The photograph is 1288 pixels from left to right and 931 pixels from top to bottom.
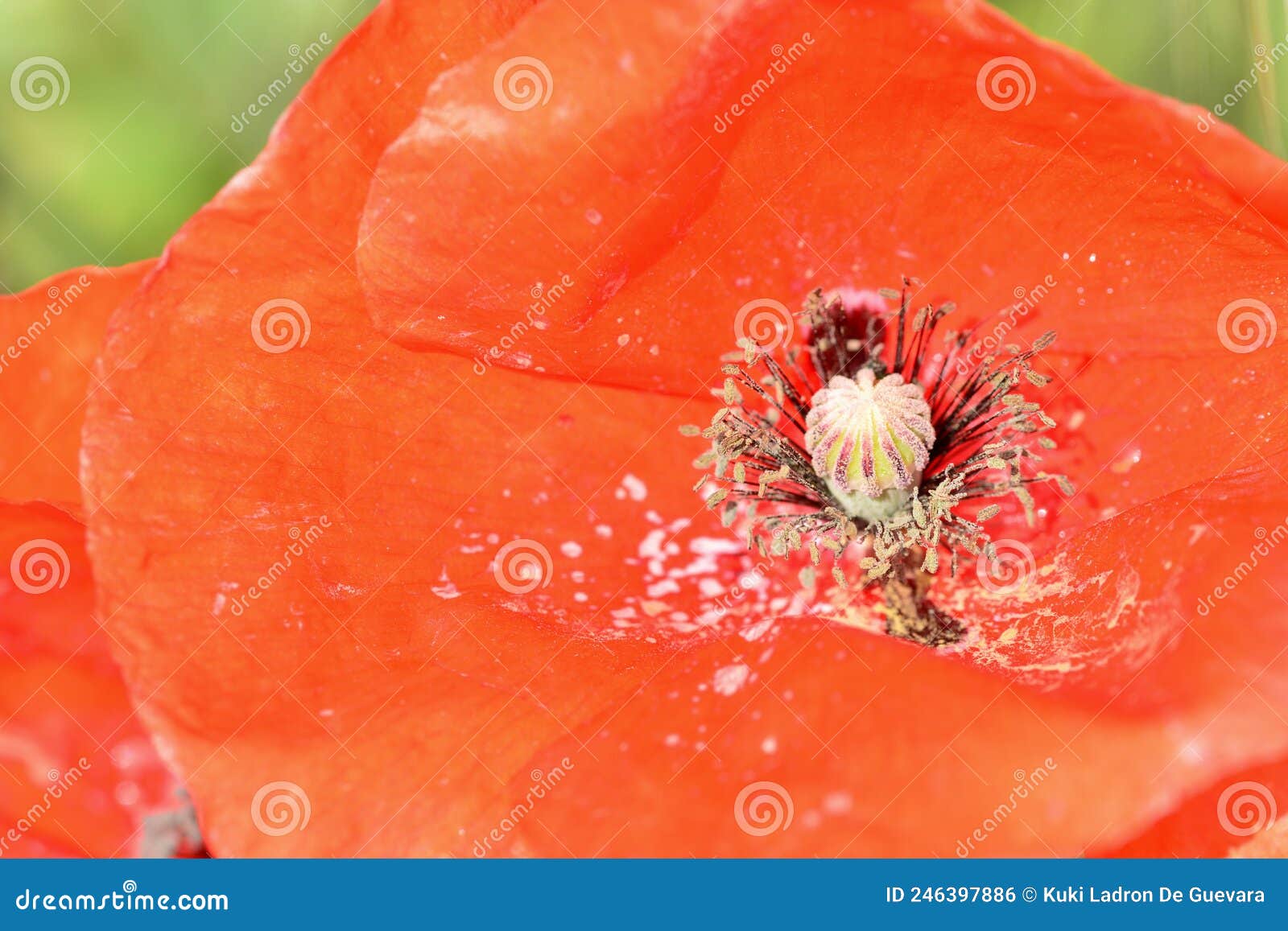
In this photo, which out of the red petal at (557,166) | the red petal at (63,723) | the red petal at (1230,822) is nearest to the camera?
the red petal at (557,166)

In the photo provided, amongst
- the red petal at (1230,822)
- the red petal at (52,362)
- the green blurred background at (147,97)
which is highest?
Result: the red petal at (1230,822)

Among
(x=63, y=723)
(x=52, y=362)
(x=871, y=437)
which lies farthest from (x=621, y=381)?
(x=63, y=723)

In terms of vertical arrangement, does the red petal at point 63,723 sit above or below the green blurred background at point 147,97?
below

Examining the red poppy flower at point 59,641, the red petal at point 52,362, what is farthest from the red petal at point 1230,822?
the red petal at point 52,362

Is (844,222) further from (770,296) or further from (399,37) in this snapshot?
(399,37)

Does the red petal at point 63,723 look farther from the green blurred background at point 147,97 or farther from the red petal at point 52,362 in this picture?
the green blurred background at point 147,97

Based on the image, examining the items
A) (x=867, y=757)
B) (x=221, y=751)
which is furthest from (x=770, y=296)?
(x=221, y=751)
